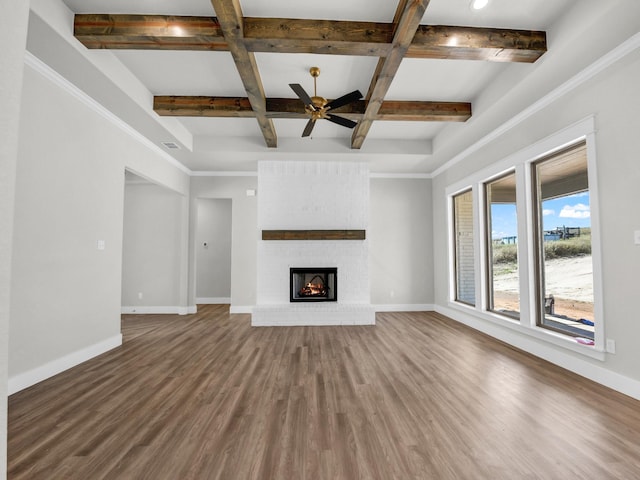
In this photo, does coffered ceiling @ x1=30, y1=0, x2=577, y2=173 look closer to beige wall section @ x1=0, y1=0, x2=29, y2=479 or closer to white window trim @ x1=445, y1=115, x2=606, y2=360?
white window trim @ x1=445, y1=115, x2=606, y2=360

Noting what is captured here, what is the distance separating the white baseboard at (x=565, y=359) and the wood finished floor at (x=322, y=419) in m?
0.13

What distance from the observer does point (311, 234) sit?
5559 millimetres

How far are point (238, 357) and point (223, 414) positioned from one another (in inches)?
52.1

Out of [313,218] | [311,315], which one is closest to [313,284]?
[311,315]

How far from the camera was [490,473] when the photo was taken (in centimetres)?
162

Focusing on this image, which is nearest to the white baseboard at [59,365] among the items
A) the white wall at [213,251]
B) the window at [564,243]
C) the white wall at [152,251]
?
the white wall at [152,251]

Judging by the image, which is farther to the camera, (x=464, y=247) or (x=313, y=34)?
(x=464, y=247)

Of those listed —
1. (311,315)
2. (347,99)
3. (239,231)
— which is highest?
(347,99)

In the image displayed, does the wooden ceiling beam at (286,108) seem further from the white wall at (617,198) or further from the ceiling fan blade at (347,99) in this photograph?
the white wall at (617,198)

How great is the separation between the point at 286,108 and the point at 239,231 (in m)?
2.98

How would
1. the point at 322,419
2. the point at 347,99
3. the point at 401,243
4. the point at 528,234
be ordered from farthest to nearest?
1. the point at 401,243
2. the point at 528,234
3. the point at 347,99
4. the point at 322,419

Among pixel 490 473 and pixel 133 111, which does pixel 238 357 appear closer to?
pixel 490 473

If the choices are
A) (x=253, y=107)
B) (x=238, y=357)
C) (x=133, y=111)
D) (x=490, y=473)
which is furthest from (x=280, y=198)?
(x=490, y=473)

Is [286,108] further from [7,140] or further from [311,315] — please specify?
[7,140]
